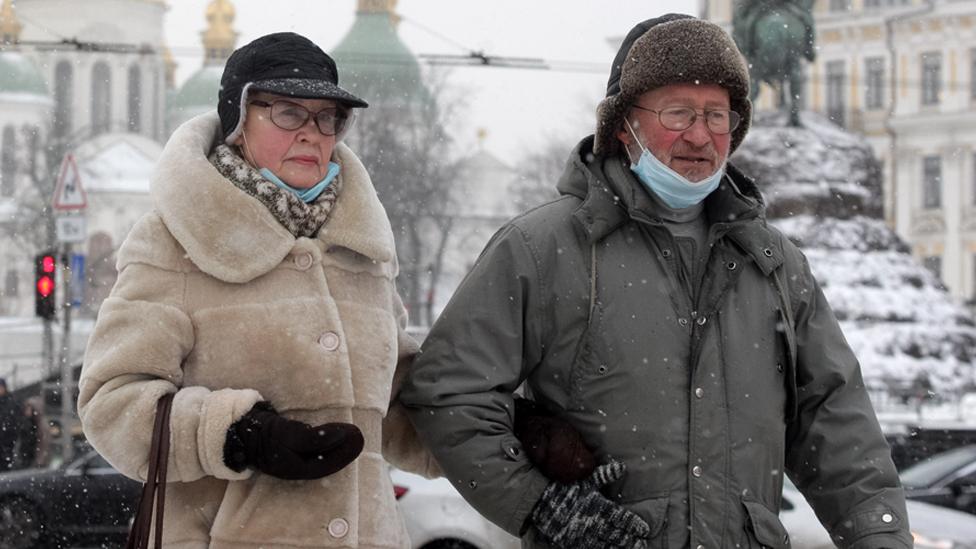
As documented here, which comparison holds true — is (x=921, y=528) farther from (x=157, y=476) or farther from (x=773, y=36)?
(x=773, y=36)

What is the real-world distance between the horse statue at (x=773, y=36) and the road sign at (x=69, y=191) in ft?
34.6

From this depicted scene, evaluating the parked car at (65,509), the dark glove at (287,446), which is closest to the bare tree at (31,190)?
the parked car at (65,509)

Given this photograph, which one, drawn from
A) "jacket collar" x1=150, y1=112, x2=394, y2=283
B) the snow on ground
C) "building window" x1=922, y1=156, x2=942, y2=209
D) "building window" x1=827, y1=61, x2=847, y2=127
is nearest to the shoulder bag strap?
"jacket collar" x1=150, y1=112, x2=394, y2=283

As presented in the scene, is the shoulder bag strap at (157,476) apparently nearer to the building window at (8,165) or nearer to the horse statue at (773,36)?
the horse statue at (773,36)

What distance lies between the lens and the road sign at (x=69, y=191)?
13.9 metres

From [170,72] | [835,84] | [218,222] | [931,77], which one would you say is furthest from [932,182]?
[218,222]

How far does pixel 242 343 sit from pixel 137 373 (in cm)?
22

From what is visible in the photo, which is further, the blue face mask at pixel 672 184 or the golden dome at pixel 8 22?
the golden dome at pixel 8 22

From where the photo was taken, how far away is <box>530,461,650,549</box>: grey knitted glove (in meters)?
3.13

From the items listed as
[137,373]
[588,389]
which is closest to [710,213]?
[588,389]

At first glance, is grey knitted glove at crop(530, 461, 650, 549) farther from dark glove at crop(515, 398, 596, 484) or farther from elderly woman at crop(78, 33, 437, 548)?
elderly woman at crop(78, 33, 437, 548)

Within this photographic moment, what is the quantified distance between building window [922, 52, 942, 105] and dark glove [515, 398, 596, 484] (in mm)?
59341

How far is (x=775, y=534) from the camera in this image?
3283 mm

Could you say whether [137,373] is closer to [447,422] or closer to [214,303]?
[214,303]
